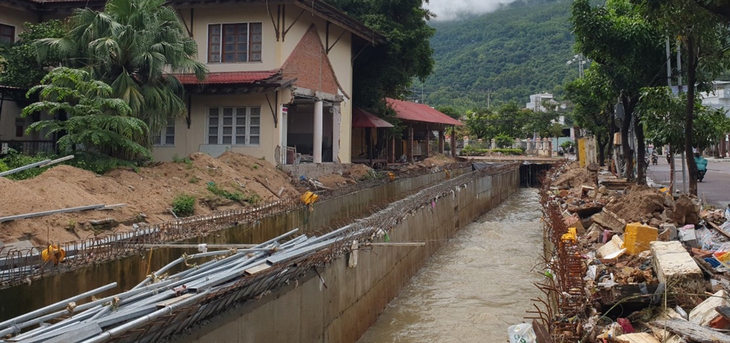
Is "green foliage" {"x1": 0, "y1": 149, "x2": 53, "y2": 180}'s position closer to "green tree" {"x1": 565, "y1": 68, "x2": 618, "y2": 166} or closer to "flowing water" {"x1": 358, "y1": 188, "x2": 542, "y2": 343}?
"flowing water" {"x1": 358, "y1": 188, "x2": 542, "y2": 343}

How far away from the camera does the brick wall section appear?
85.0 ft

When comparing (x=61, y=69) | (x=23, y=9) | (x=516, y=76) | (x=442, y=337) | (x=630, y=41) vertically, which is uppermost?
(x=516, y=76)

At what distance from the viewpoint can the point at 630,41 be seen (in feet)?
62.7

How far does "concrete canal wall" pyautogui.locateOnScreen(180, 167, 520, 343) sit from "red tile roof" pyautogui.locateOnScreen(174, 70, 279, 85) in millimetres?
9271

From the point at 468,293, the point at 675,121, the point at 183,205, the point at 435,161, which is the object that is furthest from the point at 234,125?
the point at 435,161

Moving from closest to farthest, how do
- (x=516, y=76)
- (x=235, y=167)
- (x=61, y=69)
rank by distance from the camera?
(x=61, y=69), (x=235, y=167), (x=516, y=76)

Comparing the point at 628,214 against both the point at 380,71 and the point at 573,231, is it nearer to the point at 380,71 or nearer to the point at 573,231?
the point at 573,231

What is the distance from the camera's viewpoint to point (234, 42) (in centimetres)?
2600

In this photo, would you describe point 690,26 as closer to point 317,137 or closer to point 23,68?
point 317,137

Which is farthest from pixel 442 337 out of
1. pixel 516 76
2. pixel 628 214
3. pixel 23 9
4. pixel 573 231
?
pixel 516 76

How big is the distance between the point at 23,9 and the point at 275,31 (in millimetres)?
11410

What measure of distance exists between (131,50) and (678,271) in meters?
15.4

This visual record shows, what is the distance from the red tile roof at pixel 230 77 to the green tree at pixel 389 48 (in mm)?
10265

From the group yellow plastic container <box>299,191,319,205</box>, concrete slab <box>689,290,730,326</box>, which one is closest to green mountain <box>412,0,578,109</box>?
yellow plastic container <box>299,191,319,205</box>
